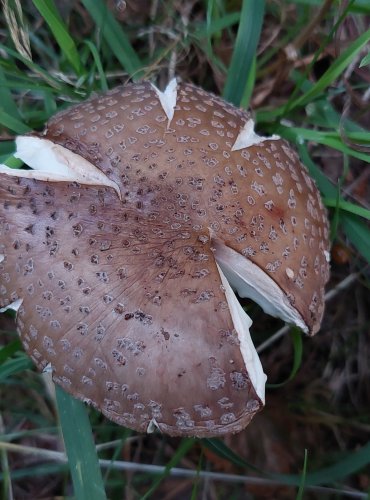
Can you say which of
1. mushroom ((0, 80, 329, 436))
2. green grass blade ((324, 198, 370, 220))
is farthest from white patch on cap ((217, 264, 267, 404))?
green grass blade ((324, 198, 370, 220))

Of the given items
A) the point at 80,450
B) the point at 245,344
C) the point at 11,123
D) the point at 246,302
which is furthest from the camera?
the point at 246,302

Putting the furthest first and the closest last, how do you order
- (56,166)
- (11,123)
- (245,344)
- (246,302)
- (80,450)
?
(246,302), (11,123), (80,450), (56,166), (245,344)

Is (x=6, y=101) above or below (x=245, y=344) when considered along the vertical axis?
above

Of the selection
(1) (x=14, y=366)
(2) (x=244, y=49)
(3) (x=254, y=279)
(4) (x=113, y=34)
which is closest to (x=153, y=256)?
(3) (x=254, y=279)

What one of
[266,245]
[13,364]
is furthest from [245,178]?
[13,364]

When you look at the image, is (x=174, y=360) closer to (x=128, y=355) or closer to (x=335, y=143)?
(x=128, y=355)

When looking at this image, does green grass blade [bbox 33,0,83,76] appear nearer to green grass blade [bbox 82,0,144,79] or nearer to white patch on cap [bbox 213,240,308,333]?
green grass blade [bbox 82,0,144,79]

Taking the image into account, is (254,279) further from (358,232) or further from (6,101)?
(6,101)

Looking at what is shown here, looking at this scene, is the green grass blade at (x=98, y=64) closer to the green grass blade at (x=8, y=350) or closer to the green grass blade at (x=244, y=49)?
the green grass blade at (x=244, y=49)
